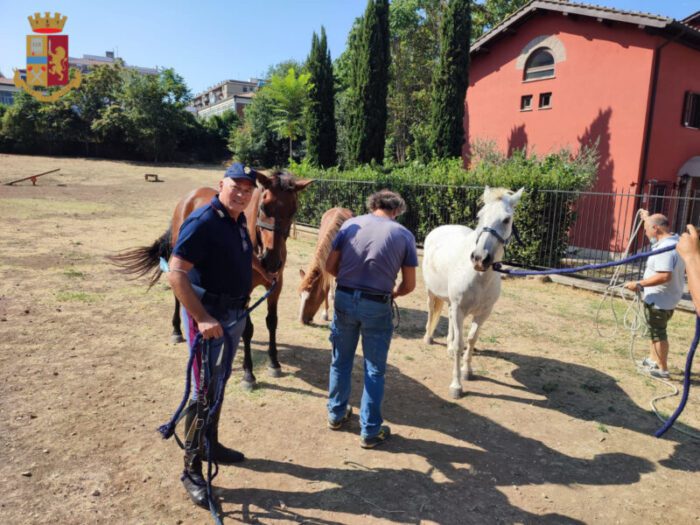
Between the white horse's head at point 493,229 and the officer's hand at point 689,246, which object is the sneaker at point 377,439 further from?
the officer's hand at point 689,246

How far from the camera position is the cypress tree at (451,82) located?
1680cm

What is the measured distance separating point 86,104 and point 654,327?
39.6 m

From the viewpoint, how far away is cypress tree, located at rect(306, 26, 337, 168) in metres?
21.2

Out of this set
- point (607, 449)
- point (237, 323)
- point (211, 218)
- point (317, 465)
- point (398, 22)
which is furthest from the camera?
point (398, 22)

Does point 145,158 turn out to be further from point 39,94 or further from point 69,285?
point 69,285

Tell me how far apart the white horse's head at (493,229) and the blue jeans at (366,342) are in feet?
3.70

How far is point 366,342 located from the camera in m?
3.29

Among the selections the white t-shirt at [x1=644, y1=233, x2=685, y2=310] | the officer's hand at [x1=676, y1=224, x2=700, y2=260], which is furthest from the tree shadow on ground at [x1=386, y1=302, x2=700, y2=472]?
the officer's hand at [x1=676, y1=224, x2=700, y2=260]

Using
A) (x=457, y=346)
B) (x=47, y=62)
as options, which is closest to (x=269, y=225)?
(x=457, y=346)

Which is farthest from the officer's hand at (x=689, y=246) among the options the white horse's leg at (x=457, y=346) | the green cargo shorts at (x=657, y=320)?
the green cargo shorts at (x=657, y=320)

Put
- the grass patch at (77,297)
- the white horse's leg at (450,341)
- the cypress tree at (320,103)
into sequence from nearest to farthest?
the white horse's leg at (450,341) → the grass patch at (77,297) → the cypress tree at (320,103)

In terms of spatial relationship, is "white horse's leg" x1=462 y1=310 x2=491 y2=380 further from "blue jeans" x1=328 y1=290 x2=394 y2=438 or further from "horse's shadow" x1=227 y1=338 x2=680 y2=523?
"blue jeans" x1=328 y1=290 x2=394 y2=438

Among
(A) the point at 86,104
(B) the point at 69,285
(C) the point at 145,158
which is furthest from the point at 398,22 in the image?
(B) the point at 69,285

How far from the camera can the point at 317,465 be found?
3195 mm
